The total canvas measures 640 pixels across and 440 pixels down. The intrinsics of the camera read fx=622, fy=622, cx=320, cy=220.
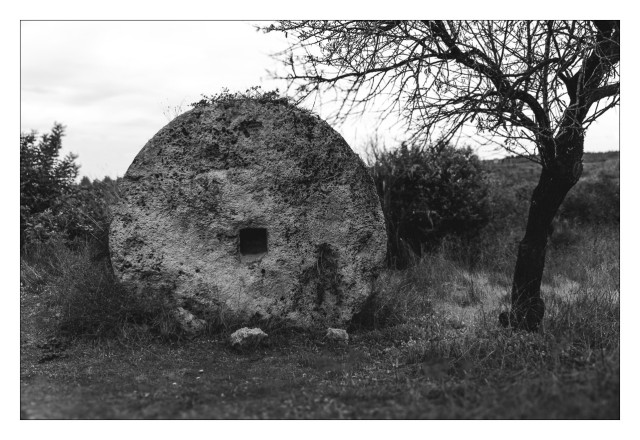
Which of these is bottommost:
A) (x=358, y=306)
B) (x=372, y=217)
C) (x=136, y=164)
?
(x=358, y=306)

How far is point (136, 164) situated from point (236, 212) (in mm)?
1000

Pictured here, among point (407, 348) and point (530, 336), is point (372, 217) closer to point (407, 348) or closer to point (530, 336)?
point (407, 348)

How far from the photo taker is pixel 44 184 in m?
9.82

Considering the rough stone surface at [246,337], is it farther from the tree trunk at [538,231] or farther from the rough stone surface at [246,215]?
the tree trunk at [538,231]

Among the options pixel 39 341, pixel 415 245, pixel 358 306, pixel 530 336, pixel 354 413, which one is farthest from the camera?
pixel 415 245

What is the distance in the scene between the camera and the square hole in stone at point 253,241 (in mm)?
5957

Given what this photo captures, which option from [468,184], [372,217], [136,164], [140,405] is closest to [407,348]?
[372,217]

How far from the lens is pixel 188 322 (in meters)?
5.62

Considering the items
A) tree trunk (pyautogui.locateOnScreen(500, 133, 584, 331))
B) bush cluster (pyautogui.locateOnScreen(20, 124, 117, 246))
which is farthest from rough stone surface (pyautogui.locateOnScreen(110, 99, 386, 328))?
bush cluster (pyautogui.locateOnScreen(20, 124, 117, 246))

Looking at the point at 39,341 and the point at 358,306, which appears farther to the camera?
the point at 358,306

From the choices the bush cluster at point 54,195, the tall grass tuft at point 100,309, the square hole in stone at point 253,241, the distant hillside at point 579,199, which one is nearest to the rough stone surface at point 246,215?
the square hole in stone at point 253,241

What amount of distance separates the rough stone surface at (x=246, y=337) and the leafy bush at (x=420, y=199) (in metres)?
3.47

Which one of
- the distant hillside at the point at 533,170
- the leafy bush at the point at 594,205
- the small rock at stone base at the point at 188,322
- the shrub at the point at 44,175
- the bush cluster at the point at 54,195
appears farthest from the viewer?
the distant hillside at the point at 533,170

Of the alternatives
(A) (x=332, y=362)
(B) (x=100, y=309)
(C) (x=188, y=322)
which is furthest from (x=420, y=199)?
(B) (x=100, y=309)
